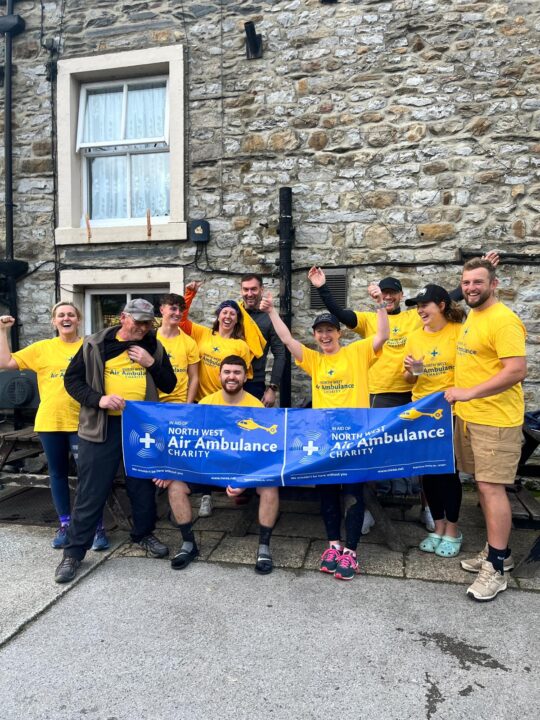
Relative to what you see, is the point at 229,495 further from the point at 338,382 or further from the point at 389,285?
the point at 389,285

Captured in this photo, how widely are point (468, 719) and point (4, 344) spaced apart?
3.74m

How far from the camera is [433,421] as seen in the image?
3934 mm

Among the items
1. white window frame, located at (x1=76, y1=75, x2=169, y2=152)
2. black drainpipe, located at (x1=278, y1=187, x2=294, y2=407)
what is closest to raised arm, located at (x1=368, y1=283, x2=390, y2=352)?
black drainpipe, located at (x1=278, y1=187, x2=294, y2=407)

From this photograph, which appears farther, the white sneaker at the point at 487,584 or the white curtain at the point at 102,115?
the white curtain at the point at 102,115

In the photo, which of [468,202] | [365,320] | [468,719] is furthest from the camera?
[468,202]

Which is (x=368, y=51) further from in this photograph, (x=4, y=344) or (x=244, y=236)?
(x=4, y=344)

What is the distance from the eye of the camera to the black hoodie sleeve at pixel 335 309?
4484 millimetres

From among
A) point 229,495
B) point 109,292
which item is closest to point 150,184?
point 109,292

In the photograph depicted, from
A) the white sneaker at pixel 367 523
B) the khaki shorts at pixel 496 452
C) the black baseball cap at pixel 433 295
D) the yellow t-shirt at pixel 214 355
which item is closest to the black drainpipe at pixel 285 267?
the yellow t-shirt at pixel 214 355

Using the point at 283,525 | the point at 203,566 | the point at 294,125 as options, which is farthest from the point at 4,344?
the point at 294,125

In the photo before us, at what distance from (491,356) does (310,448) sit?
4.57ft

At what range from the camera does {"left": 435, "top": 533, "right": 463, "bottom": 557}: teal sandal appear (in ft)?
13.5

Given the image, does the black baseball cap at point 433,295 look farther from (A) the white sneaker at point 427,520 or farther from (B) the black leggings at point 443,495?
(A) the white sneaker at point 427,520

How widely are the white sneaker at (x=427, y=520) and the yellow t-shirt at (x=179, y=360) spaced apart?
7.48ft
